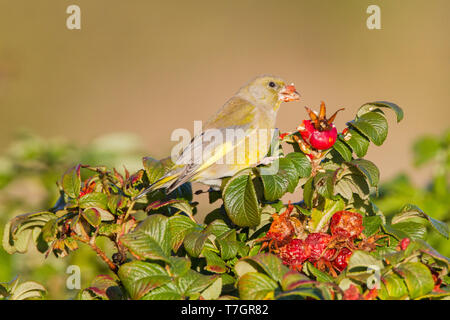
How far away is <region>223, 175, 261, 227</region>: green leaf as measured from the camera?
4.01ft

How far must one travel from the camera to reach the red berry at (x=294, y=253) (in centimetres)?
121

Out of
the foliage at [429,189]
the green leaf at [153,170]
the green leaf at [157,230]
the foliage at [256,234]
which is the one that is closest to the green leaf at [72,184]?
the foliage at [256,234]

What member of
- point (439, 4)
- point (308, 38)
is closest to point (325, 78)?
point (308, 38)

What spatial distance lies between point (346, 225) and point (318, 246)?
8 cm

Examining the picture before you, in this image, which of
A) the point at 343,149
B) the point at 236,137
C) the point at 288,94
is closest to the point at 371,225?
the point at 343,149

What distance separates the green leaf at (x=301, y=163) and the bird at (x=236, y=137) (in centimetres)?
43

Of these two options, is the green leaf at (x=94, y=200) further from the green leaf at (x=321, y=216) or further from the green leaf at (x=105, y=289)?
the green leaf at (x=321, y=216)

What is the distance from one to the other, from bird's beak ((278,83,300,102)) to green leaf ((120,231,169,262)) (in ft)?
4.52

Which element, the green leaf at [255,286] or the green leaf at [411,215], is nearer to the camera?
the green leaf at [255,286]

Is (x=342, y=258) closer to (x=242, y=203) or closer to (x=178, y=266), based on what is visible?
(x=242, y=203)

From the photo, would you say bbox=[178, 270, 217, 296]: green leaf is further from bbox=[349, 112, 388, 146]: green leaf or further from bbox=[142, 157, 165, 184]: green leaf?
bbox=[349, 112, 388, 146]: green leaf

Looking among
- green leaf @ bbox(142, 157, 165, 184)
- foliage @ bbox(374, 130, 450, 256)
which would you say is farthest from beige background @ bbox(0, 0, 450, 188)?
green leaf @ bbox(142, 157, 165, 184)

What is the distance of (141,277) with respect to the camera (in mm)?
1036
